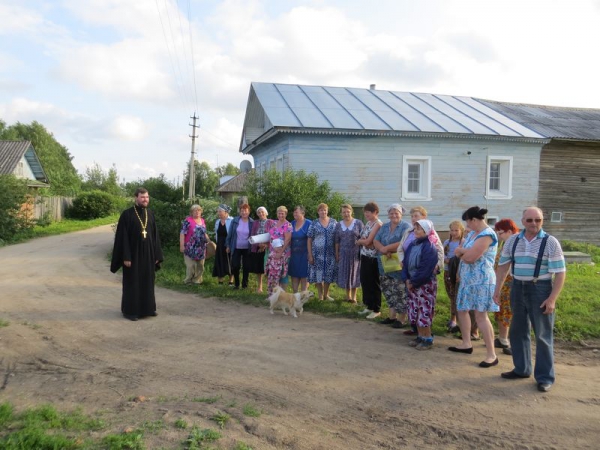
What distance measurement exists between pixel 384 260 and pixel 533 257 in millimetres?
2348

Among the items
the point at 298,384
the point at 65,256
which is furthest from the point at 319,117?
the point at 298,384

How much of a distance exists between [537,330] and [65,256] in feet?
43.3

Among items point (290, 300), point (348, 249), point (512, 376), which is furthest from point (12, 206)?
point (512, 376)

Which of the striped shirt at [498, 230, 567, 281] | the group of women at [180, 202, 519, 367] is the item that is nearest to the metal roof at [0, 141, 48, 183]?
the group of women at [180, 202, 519, 367]

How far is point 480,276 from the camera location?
17.5ft

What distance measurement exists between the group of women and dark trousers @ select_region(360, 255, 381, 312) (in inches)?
0.6

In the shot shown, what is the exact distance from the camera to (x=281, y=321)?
698cm

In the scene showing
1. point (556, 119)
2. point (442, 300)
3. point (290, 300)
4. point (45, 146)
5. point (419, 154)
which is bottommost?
point (442, 300)

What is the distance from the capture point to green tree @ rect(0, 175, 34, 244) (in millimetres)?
18859

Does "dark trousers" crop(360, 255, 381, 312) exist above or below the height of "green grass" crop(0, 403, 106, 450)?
above

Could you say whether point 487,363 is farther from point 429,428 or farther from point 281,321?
point 281,321

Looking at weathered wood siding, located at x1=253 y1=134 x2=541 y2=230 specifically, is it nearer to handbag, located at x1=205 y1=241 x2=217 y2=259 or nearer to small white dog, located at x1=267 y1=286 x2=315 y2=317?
handbag, located at x1=205 y1=241 x2=217 y2=259

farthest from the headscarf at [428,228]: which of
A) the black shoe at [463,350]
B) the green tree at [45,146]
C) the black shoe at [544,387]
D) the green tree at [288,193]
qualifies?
the green tree at [45,146]

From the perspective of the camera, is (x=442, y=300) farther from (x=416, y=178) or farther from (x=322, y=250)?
(x=416, y=178)
